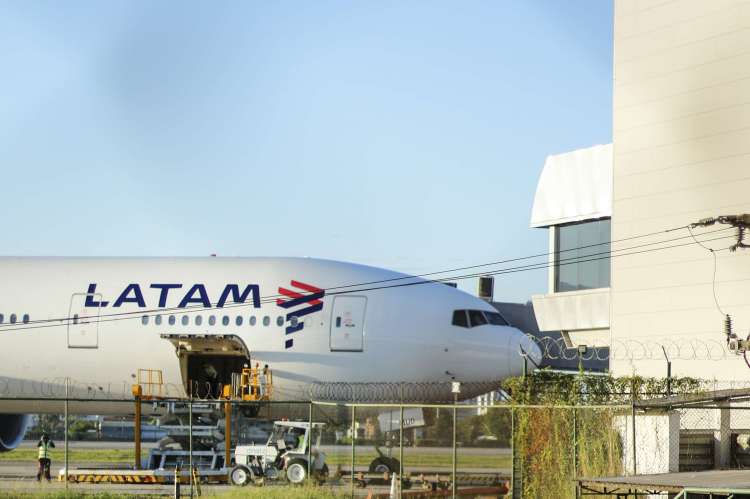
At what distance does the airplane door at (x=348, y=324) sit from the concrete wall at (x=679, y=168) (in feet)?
20.1

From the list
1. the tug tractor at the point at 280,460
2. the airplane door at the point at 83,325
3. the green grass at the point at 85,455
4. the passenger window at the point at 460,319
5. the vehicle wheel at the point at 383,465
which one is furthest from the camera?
the green grass at the point at 85,455

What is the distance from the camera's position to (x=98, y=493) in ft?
75.9

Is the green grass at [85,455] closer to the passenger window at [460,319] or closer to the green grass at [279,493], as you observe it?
the passenger window at [460,319]

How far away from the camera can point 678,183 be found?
28.3 metres

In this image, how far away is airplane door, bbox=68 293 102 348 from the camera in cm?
3130

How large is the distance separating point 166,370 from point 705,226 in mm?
13596

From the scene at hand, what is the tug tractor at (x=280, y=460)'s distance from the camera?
2644cm

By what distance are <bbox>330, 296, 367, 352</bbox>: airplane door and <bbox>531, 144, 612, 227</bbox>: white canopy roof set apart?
6979 mm

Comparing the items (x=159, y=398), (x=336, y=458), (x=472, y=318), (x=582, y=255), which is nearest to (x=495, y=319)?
(x=472, y=318)

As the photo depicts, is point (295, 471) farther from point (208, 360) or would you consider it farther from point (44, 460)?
point (44, 460)

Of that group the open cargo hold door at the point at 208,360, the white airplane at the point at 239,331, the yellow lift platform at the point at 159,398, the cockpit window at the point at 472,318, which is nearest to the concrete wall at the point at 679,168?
the cockpit window at the point at 472,318

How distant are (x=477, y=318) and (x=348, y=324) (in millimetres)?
3215

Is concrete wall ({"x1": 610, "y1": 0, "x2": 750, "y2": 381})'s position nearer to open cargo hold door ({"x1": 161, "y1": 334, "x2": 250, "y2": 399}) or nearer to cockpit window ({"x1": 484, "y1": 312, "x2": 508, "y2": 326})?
cockpit window ({"x1": 484, "y1": 312, "x2": 508, "y2": 326})

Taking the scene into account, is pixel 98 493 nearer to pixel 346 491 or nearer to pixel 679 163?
pixel 346 491
